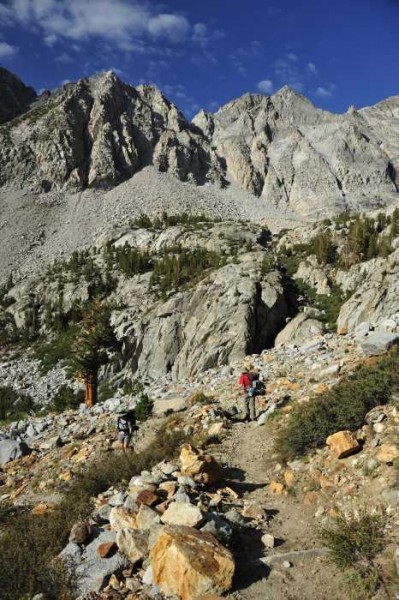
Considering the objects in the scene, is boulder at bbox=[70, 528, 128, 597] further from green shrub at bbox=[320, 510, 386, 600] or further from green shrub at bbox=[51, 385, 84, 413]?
green shrub at bbox=[51, 385, 84, 413]

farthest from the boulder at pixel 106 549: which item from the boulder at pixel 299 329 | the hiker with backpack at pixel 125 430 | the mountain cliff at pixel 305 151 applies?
the mountain cliff at pixel 305 151

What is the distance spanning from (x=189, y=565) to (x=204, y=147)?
115846 millimetres

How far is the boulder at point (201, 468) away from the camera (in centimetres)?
870

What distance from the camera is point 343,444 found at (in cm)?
838

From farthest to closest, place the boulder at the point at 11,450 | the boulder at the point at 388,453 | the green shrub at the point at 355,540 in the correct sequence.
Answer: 1. the boulder at the point at 11,450
2. the boulder at the point at 388,453
3. the green shrub at the point at 355,540

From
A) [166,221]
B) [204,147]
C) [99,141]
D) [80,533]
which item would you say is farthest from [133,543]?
[204,147]

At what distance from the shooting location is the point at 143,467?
10.2m

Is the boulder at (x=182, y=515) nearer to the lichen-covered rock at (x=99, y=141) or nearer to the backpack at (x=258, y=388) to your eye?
the backpack at (x=258, y=388)

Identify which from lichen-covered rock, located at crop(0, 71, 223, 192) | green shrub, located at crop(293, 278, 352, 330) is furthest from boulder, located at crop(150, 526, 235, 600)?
lichen-covered rock, located at crop(0, 71, 223, 192)

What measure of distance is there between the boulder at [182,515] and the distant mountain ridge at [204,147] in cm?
8921

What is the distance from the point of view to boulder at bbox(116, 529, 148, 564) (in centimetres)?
611

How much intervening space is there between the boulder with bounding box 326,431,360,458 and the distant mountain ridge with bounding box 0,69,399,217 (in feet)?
290

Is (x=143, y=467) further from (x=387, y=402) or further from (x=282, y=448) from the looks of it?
(x=387, y=402)

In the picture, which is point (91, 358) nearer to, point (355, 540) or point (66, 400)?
point (66, 400)
